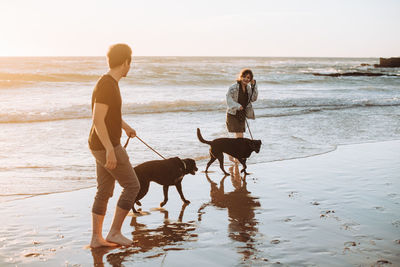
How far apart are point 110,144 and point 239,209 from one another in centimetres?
234

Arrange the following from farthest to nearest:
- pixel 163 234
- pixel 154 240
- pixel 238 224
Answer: pixel 238 224 → pixel 163 234 → pixel 154 240

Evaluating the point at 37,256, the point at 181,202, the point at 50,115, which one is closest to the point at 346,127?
the point at 181,202

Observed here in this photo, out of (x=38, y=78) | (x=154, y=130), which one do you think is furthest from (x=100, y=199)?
(x=38, y=78)

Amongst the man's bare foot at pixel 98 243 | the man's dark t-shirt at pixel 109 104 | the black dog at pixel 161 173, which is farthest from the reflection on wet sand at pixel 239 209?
the man's dark t-shirt at pixel 109 104

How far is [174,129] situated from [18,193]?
6267mm

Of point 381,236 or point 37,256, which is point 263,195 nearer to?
point 381,236

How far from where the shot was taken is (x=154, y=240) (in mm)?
4250

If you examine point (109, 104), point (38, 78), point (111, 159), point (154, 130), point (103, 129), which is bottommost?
point (154, 130)

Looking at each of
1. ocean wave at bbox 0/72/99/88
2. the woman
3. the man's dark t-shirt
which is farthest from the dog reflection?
ocean wave at bbox 0/72/99/88

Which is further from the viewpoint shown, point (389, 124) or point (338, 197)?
point (389, 124)

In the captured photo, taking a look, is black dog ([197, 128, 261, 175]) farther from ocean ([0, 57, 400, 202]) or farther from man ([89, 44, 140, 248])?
man ([89, 44, 140, 248])

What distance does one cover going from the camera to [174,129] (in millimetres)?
11844

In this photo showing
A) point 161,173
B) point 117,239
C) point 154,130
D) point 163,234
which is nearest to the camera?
point 117,239

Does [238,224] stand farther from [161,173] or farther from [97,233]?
[97,233]
